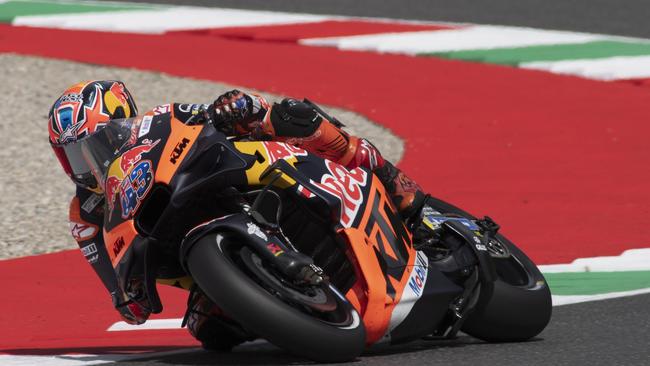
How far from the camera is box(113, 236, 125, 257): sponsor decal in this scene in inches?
216

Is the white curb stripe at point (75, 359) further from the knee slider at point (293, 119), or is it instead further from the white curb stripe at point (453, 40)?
the white curb stripe at point (453, 40)

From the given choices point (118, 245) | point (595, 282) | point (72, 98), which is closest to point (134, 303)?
point (118, 245)

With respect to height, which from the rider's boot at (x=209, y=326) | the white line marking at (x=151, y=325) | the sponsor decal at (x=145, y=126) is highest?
the sponsor decal at (x=145, y=126)

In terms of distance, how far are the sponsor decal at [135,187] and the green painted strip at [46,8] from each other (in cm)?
1194

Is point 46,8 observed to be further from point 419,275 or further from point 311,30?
point 419,275

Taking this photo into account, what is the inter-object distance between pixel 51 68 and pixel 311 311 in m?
10.1

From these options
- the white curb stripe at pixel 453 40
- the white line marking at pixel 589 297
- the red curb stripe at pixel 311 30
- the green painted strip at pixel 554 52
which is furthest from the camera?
the red curb stripe at pixel 311 30

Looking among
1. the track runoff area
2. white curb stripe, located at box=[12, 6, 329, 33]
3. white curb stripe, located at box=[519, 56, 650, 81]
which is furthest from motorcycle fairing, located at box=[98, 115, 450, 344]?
white curb stripe, located at box=[12, 6, 329, 33]

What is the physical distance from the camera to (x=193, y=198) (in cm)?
536

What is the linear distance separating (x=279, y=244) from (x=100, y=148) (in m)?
0.96

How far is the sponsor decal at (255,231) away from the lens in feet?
17.2

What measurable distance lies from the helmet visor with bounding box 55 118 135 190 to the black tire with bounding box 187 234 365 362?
29.6 inches

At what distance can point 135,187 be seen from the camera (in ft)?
17.9

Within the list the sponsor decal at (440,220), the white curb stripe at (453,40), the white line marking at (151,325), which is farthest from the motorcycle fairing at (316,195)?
the white curb stripe at (453,40)
